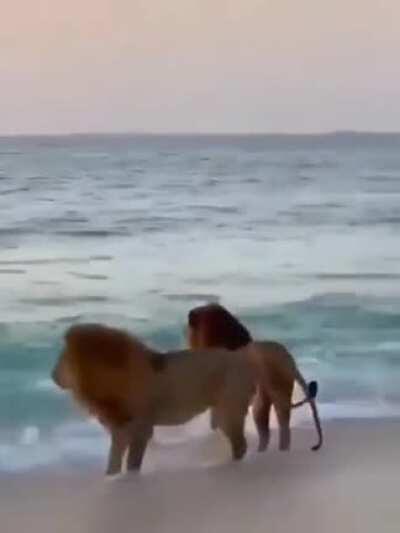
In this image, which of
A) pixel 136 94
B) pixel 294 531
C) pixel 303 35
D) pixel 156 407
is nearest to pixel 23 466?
pixel 156 407

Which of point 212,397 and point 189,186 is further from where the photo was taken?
point 189,186

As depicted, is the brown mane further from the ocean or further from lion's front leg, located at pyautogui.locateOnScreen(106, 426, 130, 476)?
the ocean

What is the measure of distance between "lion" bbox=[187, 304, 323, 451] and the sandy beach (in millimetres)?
20

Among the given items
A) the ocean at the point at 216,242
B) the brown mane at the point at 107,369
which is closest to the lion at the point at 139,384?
the brown mane at the point at 107,369

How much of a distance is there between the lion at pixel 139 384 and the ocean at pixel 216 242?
164mm

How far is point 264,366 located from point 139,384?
11 cm

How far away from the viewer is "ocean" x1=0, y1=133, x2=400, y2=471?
1.10 meters

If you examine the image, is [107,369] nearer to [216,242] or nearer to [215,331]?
[215,331]

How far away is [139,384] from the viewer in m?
0.88

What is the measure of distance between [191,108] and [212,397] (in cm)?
33

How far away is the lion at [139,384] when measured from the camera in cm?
86

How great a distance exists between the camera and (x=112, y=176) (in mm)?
1133

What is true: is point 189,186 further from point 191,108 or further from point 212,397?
A: point 212,397

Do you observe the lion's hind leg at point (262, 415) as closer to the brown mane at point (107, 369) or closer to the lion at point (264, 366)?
the lion at point (264, 366)
